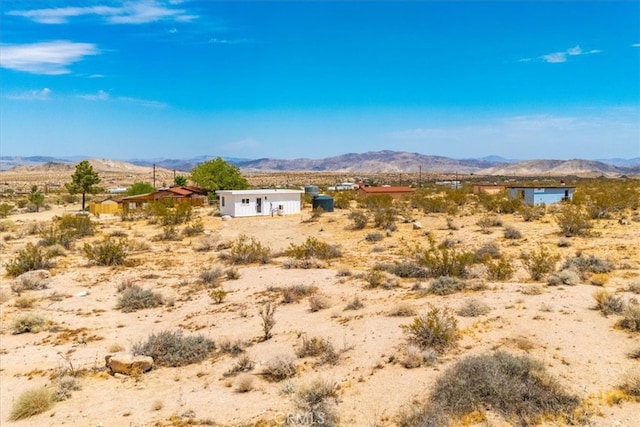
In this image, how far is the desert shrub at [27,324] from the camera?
13.6 metres

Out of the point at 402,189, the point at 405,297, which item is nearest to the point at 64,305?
the point at 405,297

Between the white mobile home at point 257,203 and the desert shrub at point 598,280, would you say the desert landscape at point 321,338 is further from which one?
the white mobile home at point 257,203

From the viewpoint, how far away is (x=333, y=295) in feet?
52.0

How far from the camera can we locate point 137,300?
1588cm

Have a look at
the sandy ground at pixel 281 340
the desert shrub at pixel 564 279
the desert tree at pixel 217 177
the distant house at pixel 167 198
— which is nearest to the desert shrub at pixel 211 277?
the sandy ground at pixel 281 340

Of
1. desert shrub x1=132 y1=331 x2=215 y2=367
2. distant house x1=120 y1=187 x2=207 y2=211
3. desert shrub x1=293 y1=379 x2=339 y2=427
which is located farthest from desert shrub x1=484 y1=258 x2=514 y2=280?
distant house x1=120 y1=187 x2=207 y2=211

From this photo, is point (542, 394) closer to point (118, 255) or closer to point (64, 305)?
point (64, 305)

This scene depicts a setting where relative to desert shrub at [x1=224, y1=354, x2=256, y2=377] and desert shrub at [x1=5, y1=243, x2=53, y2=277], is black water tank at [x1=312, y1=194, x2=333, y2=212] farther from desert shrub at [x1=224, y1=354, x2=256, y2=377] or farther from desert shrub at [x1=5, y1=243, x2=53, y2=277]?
desert shrub at [x1=224, y1=354, x2=256, y2=377]

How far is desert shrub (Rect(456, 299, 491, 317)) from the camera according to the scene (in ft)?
39.0

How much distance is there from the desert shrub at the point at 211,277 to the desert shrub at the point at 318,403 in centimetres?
995

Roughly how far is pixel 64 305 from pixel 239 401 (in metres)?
9.89

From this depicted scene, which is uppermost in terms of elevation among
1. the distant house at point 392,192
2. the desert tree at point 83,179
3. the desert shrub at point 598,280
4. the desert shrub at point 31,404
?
the desert tree at point 83,179

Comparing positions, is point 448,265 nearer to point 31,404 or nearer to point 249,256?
point 249,256

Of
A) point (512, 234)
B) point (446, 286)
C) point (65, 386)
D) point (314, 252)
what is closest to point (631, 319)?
point (446, 286)
